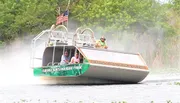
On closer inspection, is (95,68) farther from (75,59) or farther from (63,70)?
(63,70)

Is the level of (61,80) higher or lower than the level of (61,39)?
lower

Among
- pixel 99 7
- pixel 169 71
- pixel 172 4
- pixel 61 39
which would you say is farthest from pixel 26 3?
pixel 61 39

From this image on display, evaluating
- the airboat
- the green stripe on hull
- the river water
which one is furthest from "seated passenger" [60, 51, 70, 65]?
the river water

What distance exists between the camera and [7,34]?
60.2m

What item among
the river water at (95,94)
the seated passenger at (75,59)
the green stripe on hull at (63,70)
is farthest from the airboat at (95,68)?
the river water at (95,94)

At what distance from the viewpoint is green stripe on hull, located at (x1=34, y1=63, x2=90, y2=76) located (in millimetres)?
31562

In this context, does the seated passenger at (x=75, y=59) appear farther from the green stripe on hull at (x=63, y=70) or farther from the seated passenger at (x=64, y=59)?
the seated passenger at (x=64, y=59)

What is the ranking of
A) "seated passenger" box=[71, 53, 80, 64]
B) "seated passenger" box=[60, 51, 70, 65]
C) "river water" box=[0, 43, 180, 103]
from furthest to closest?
1. "seated passenger" box=[60, 51, 70, 65]
2. "seated passenger" box=[71, 53, 80, 64]
3. "river water" box=[0, 43, 180, 103]

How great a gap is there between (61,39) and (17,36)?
25627 millimetres

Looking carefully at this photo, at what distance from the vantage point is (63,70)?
32.7 meters

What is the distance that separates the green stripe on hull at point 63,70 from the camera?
31562 millimetres

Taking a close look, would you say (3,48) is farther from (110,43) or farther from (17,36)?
(110,43)

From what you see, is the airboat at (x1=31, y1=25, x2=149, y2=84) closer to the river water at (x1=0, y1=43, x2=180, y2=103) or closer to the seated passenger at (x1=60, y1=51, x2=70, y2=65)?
the seated passenger at (x1=60, y1=51, x2=70, y2=65)

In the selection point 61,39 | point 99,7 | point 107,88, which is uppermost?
point 99,7
